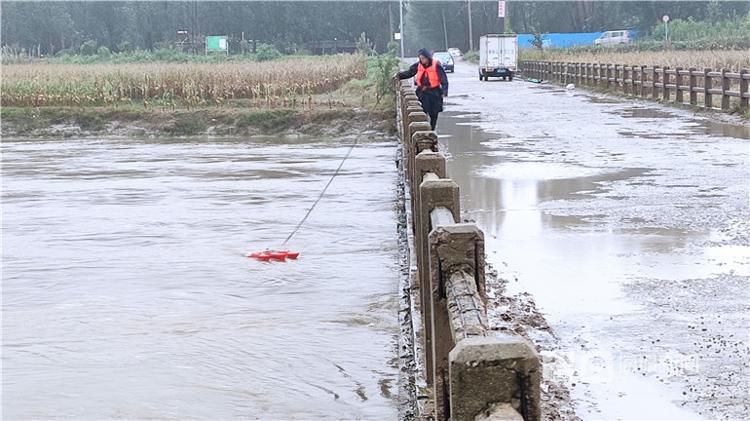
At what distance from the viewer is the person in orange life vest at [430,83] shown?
54.0ft

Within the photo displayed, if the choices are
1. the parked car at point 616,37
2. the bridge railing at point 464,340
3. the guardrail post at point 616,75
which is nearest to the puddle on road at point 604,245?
the bridge railing at point 464,340

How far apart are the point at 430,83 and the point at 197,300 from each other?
8394mm

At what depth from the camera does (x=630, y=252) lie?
358 inches

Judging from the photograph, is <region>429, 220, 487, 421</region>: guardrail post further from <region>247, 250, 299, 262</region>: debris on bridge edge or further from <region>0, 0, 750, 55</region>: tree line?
<region>0, 0, 750, 55</region>: tree line

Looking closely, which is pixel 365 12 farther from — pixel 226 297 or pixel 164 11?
pixel 226 297

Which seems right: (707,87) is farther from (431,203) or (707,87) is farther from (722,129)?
(431,203)

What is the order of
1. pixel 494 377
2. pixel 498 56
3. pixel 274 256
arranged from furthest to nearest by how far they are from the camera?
pixel 498 56 → pixel 274 256 → pixel 494 377

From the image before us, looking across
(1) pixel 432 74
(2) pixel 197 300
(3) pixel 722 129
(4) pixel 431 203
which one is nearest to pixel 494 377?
(4) pixel 431 203

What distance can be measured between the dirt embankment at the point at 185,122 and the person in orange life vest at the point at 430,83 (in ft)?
25.8

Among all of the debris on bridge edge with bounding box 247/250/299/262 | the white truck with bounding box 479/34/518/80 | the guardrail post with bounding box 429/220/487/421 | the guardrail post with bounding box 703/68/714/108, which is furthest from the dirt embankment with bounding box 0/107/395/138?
the white truck with bounding box 479/34/518/80

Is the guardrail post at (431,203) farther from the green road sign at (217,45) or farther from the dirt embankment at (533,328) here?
the green road sign at (217,45)

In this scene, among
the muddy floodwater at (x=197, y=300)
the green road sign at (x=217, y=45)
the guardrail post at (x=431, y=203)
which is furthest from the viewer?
the green road sign at (x=217, y=45)

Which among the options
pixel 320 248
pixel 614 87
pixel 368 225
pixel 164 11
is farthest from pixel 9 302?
pixel 164 11

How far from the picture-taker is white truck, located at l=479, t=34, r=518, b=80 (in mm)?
51906
